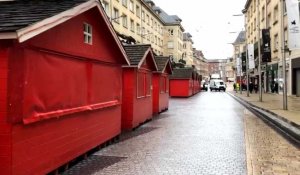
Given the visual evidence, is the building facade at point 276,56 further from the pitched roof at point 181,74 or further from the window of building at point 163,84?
the window of building at point 163,84

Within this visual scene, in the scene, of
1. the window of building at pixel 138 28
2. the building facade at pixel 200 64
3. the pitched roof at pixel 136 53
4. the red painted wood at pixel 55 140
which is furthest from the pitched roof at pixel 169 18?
the red painted wood at pixel 55 140

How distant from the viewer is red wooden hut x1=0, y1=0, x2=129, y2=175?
601cm

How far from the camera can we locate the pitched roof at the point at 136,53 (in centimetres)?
1430

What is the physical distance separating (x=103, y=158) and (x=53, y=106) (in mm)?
2247

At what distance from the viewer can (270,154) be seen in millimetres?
9359

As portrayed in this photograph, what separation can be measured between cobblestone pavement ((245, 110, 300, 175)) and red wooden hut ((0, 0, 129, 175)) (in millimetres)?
3835

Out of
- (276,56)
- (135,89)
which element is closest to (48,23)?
(135,89)

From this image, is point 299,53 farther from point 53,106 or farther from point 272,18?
point 53,106

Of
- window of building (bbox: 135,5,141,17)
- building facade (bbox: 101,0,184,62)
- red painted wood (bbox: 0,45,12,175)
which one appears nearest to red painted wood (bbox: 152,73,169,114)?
building facade (bbox: 101,0,184,62)

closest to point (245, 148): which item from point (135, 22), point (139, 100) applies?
point (139, 100)

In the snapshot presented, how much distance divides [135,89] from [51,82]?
7435 millimetres

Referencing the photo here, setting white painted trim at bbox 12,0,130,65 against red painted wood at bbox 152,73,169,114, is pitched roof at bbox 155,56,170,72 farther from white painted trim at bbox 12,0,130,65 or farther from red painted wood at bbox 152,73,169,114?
white painted trim at bbox 12,0,130,65

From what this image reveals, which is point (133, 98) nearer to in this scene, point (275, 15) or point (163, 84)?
point (163, 84)

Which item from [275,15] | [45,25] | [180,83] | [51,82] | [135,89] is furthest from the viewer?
[180,83]
